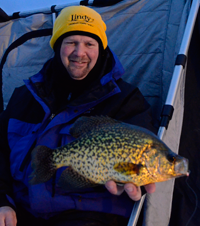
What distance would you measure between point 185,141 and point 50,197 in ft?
4.07

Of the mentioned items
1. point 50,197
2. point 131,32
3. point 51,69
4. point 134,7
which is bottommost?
point 50,197

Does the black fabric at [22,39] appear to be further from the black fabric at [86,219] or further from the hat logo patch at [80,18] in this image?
the black fabric at [86,219]

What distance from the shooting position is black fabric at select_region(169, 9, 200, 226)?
187cm

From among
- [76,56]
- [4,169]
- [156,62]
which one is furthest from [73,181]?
[156,62]

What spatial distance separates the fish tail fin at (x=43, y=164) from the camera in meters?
1.43

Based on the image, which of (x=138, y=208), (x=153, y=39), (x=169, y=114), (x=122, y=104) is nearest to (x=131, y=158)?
(x=138, y=208)

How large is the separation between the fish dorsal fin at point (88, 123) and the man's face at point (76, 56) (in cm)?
64

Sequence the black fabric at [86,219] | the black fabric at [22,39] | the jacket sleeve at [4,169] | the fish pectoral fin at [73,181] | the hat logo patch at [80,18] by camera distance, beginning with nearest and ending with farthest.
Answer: the fish pectoral fin at [73,181] < the black fabric at [86,219] < the jacket sleeve at [4,169] < the hat logo patch at [80,18] < the black fabric at [22,39]

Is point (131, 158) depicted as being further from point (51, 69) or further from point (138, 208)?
point (51, 69)

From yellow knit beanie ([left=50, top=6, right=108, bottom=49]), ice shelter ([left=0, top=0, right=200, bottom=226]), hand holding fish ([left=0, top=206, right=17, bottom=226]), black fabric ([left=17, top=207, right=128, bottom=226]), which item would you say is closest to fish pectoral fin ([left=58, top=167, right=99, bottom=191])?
Answer: black fabric ([left=17, top=207, right=128, bottom=226])

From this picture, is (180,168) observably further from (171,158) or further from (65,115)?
(65,115)

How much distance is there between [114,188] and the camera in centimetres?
127

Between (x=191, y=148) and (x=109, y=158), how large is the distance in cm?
113

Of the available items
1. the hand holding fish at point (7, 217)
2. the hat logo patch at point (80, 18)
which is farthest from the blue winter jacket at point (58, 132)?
the hat logo patch at point (80, 18)
